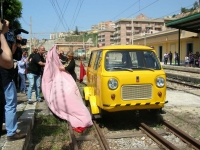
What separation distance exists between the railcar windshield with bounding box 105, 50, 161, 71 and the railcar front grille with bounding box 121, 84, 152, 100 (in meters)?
0.57

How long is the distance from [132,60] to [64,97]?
2325 mm

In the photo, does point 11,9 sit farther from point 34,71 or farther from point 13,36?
point 13,36

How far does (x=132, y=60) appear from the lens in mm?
6766

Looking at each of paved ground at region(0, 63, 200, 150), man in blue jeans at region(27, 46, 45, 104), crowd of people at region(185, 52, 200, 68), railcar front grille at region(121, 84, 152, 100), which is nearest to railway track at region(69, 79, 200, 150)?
railcar front grille at region(121, 84, 152, 100)

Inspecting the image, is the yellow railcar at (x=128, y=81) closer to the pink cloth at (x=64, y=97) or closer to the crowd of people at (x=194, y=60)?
the pink cloth at (x=64, y=97)

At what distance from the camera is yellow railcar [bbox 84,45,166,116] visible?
20.0 ft

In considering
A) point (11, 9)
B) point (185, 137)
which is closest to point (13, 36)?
point (185, 137)

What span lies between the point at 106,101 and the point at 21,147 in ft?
7.90

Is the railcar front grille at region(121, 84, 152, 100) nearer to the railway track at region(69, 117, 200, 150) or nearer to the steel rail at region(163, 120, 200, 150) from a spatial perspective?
the railway track at region(69, 117, 200, 150)

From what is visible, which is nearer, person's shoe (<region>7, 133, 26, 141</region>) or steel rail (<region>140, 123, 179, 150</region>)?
person's shoe (<region>7, 133, 26, 141</region>)

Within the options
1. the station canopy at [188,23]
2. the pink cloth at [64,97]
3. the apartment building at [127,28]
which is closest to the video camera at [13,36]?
the pink cloth at [64,97]

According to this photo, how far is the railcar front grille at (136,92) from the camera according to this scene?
614cm

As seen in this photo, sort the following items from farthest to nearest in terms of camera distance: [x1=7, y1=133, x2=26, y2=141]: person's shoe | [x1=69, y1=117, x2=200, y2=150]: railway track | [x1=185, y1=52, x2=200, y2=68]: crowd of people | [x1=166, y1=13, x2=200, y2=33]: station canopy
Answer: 1. [x1=185, y1=52, x2=200, y2=68]: crowd of people
2. [x1=166, y1=13, x2=200, y2=33]: station canopy
3. [x1=69, y1=117, x2=200, y2=150]: railway track
4. [x1=7, y1=133, x2=26, y2=141]: person's shoe

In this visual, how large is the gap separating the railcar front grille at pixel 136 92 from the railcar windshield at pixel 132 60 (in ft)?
1.87
